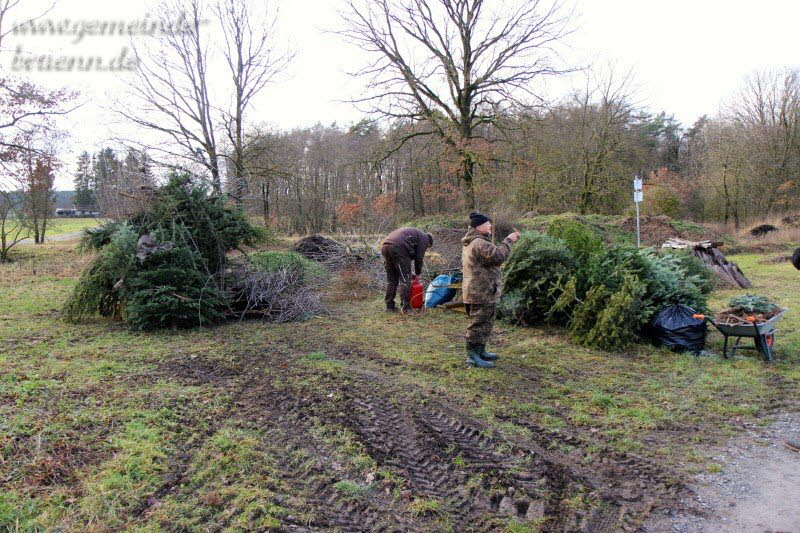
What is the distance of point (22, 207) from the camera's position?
21.5 metres

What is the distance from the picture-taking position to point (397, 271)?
9375 millimetres

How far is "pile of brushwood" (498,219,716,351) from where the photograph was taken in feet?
21.7

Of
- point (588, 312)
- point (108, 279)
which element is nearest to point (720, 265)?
point (588, 312)

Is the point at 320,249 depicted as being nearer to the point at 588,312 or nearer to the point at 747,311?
the point at 588,312

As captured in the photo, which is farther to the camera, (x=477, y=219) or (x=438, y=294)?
(x=438, y=294)

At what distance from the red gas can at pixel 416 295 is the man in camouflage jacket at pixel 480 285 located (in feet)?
12.1

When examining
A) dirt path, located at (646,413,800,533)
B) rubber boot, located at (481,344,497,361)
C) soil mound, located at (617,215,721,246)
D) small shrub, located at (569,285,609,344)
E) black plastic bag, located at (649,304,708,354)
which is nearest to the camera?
dirt path, located at (646,413,800,533)

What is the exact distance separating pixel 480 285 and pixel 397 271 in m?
3.69

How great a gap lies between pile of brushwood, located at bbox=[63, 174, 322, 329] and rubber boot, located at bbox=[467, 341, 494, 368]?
380 cm

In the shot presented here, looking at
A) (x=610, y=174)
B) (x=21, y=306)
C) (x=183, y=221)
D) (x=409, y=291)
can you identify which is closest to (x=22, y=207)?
(x=21, y=306)

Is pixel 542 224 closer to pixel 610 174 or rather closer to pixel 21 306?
pixel 610 174

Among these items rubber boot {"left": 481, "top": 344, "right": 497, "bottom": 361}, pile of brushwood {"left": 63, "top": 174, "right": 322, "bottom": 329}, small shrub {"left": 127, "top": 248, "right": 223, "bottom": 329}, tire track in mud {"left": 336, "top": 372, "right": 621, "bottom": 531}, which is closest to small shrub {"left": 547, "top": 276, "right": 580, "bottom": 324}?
rubber boot {"left": 481, "top": 344, "right": 497, "bottom": 361}

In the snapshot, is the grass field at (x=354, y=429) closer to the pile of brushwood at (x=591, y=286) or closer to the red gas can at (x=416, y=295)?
the pile of brushwood at (x=591, y=286)

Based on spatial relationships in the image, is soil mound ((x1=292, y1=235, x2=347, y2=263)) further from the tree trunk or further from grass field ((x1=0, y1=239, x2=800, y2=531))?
the tree trunk
